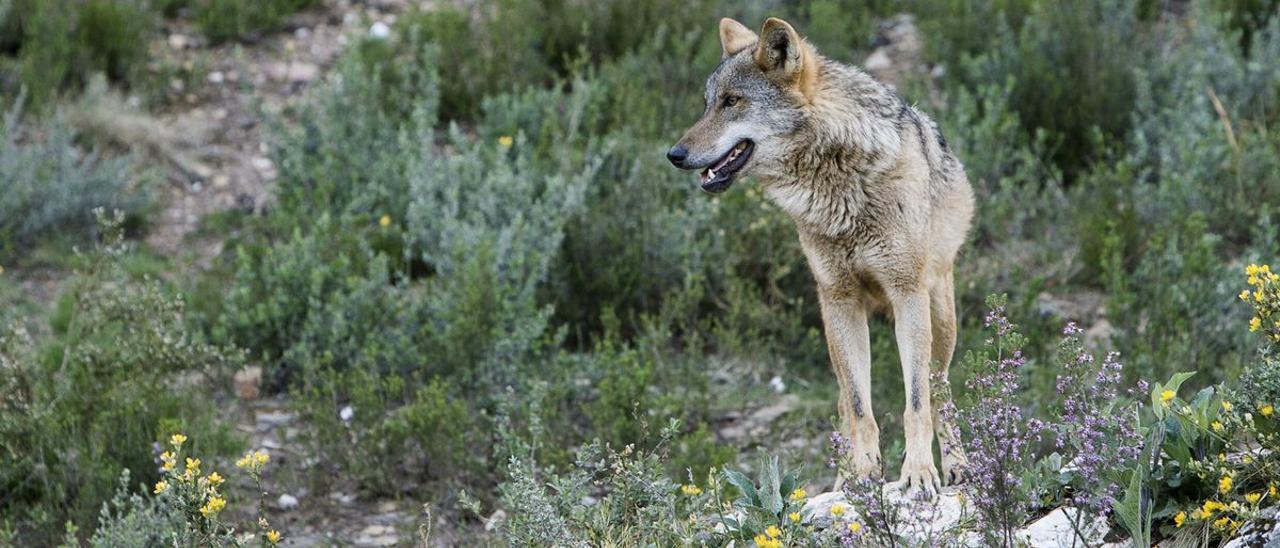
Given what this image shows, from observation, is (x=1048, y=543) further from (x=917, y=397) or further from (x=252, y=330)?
(x=252, y=330)

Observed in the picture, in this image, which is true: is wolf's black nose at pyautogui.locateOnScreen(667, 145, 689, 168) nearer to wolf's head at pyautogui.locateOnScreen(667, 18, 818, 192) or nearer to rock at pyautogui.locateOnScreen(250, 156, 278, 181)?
wolf's head at pyautogui.locateOnScreen(667, 18, 818, 192)

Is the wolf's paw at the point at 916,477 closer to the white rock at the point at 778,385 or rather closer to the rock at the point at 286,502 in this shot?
the white rock at the point at 778,385

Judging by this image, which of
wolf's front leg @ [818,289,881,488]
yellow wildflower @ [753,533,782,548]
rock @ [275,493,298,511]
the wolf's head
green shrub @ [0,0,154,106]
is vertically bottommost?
rock @ [275,493,298,511]

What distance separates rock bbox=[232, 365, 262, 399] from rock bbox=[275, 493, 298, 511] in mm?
1082

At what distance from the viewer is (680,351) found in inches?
319

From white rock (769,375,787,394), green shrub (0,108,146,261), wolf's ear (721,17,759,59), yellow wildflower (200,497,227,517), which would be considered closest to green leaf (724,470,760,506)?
yellow wildflower (200,497,227,517)

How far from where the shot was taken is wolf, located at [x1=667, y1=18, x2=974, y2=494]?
18.2 feet

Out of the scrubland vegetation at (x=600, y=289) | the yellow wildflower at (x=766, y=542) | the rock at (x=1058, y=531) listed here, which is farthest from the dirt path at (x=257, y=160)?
the rock at (x=1058, y=531)

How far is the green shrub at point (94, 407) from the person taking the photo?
6.29 metres

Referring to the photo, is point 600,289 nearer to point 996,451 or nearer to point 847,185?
point 847,185

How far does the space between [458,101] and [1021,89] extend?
Answer: 3755mm

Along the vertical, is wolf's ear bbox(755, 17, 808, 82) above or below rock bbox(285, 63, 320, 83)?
above

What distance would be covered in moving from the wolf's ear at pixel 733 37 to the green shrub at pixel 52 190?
183 inches

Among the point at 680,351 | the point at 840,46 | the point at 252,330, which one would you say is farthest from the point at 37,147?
the point at 840,46
